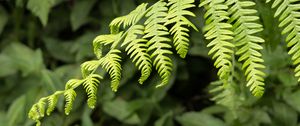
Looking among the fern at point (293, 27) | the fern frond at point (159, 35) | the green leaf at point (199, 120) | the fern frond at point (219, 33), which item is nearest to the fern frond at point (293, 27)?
the fern at point (293, 27)

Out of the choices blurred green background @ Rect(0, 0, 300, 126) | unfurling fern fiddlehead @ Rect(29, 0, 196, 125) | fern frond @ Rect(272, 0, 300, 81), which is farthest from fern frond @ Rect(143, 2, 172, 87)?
blurred green background @ Rect(0, 0, 300, 126)

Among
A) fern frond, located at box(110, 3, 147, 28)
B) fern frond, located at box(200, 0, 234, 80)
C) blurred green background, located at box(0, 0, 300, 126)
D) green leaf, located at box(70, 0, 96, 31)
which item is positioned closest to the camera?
fern frond, located at box(200, 0, 234, 80)

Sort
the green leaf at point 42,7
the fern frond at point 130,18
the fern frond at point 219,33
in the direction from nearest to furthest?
the fern frond at point 219,33
the fern frond at point 130,18
the green leaf at point 42,7

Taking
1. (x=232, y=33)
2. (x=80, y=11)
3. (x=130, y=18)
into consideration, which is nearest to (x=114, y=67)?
(x=130, y=18)

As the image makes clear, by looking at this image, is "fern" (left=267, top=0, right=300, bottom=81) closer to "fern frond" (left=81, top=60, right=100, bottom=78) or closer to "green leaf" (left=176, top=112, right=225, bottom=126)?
"fern frond" (left=81, top=60, right=100, bottom=78)

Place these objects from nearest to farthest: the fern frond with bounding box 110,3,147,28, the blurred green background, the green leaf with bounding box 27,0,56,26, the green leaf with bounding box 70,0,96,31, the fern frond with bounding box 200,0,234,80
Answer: the fern frond with bounding box 200,0,234,80, the fern frond with bounding box 110,3,147,28, the blurred green background, the green leaf with bounding box 27,0,56,26, the green leaf with bounding box 70,0,96,31

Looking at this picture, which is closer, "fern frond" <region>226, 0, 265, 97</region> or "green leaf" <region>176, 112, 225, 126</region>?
"fern frond" <region>226, 0, 265, 97</region>

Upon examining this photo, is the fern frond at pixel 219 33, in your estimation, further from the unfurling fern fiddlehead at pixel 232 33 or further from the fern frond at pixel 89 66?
the fern frond at pixel 89 66

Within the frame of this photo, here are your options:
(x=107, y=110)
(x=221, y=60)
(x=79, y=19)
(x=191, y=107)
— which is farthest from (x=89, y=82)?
(x=191, y=107)
